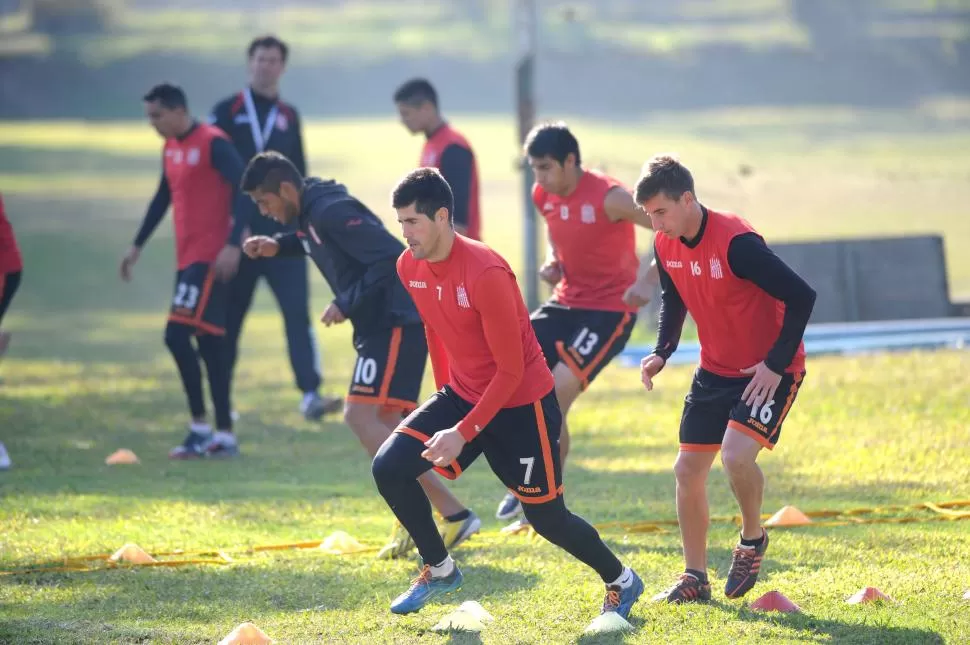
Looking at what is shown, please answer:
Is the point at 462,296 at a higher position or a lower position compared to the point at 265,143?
lower

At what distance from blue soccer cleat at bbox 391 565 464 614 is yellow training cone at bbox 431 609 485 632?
0.14 m

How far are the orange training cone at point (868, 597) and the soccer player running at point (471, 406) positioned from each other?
2.83 ft

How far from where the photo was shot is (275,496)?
341 inches

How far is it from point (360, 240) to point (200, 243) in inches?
115

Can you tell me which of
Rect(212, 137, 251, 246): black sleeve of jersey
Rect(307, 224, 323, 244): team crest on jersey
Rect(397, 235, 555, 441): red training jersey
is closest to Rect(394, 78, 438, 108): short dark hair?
Rect(212, 137, 251, 246): black sleeve of jersey

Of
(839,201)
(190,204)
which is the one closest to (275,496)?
(190,204)

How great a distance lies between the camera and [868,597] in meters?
5.90

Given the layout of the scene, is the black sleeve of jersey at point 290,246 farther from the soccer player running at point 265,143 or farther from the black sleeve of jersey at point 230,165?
the soccer player running at point 265,143

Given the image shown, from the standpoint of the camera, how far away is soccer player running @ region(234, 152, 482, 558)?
7.21 meters

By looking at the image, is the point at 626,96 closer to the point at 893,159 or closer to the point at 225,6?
the point at 893,159

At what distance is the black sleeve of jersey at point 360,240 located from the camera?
23.8ft

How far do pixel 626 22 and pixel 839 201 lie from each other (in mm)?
33167

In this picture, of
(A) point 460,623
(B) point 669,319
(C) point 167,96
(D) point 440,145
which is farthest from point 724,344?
(C) point 167,96

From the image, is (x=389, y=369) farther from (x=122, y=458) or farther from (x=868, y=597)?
(x=122, y=458)
